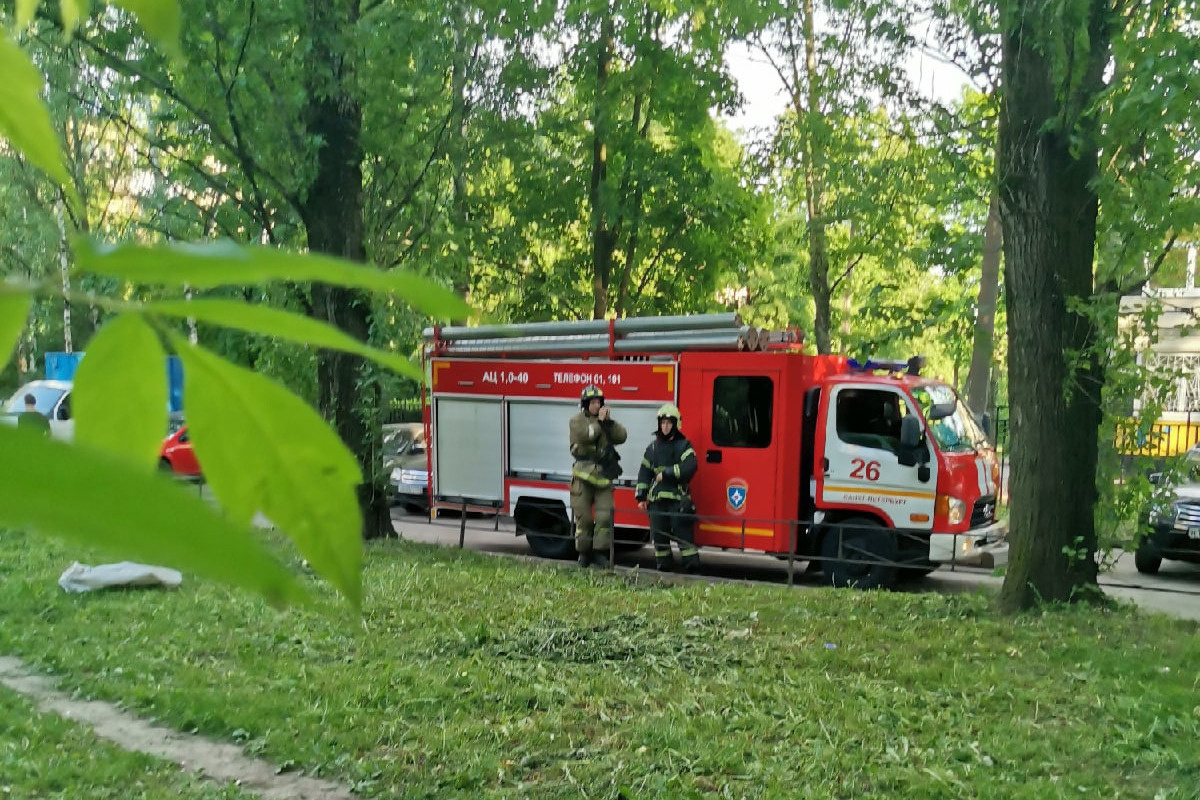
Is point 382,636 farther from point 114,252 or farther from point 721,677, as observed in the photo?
point 114,252

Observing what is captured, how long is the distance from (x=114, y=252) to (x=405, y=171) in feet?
35.7

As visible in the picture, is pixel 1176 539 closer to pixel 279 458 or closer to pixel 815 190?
pixel 815 190

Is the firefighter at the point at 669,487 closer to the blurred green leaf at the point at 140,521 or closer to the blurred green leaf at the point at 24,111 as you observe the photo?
the blurred green leaf at the point at 24,111

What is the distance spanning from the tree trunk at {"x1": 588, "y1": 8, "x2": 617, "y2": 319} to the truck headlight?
7.80 meters

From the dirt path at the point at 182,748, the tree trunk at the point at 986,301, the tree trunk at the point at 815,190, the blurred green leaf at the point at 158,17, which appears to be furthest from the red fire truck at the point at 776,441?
the blurred green leaf at the point at 158,17

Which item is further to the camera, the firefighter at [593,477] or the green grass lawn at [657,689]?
the firefighter at [593,477]

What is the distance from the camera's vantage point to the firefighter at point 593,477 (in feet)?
32.4

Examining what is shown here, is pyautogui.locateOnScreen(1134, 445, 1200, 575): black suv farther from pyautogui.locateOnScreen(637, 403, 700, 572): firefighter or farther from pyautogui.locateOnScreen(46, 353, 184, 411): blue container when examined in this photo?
pyautogui.locateOnScreen(46, 353, 184, 411): blue container

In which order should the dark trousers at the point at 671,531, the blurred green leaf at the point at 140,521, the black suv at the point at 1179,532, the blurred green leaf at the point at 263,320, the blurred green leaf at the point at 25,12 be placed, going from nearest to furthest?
the blurred green leaf at the point at 140,521 < the blurred green leaf at the point at 263,320 < the blurred green leaf at the point at 25,12 < the dark trousers at the point at 671,531 < the black suv at the point at 1179,532

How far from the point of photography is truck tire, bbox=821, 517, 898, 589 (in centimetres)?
916

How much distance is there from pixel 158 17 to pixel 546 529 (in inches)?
437

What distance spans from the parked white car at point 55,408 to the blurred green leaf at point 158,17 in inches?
6.1

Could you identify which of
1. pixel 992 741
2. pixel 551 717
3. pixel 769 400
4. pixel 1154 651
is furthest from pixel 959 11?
pixel 551 717

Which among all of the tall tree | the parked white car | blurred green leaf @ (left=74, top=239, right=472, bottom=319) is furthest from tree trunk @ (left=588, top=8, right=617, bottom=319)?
blurred green leaf @ (left=74, top=239, right=472, bottom=319)
